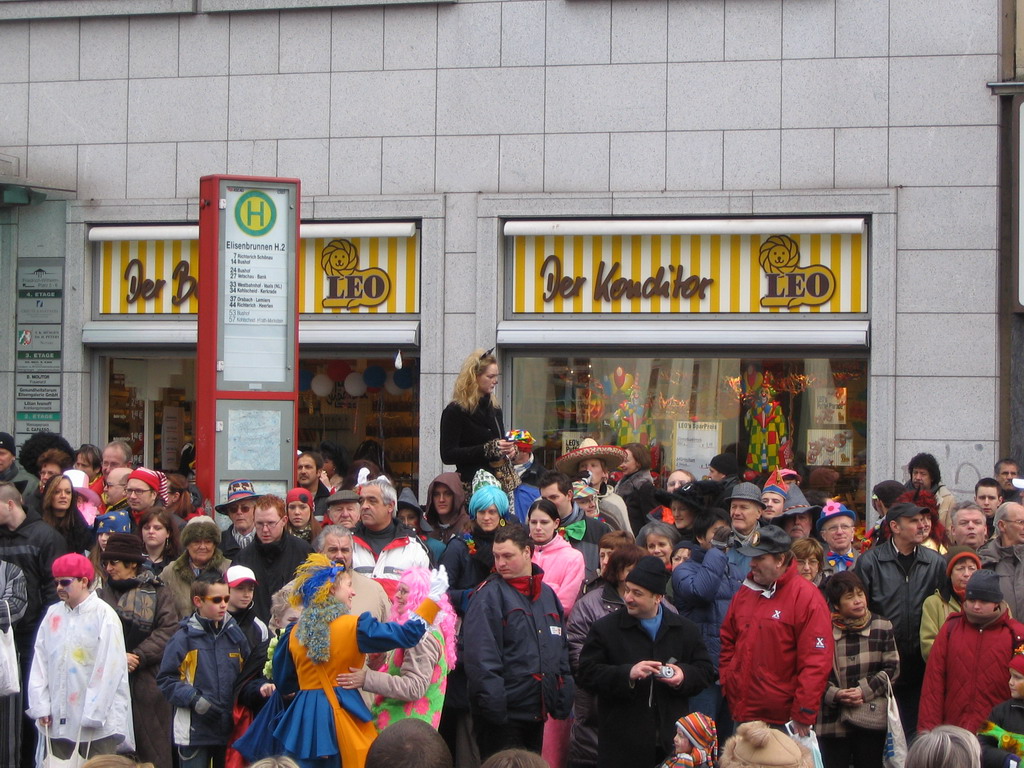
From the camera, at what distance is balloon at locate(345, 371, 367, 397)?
1526cm

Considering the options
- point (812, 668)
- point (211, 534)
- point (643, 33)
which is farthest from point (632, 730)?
point (643, 33)

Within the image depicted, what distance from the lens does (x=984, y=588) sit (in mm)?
7746

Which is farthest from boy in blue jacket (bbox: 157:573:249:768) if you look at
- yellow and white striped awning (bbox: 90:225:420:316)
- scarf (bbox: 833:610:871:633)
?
yellow and white striped awning (bbox: 90:225:420:316)

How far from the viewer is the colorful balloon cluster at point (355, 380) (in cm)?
1512

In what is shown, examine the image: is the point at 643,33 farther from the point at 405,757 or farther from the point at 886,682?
the point at 405,757

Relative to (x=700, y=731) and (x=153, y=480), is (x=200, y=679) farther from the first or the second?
(x=153, y=480)

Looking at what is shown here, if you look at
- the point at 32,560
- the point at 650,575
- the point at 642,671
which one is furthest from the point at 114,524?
the point at 642,671

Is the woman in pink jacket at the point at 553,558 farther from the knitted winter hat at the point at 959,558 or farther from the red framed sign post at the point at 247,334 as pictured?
the red framed sign post at the point at 247,334

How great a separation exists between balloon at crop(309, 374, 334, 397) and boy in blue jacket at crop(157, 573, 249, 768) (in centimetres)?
759

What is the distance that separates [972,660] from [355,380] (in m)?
8.73

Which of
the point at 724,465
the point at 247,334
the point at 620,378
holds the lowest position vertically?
the point at 724,465

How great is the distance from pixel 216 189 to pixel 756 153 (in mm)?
5619

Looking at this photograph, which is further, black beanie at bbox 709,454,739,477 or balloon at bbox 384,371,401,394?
balloon at bbox 384,371,401,394

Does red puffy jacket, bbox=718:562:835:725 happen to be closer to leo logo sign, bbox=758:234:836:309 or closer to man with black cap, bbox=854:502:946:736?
man with black cap, bbox=854:502:946:736
